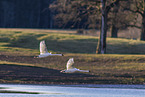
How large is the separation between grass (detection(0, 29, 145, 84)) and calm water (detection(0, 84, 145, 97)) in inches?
39.8

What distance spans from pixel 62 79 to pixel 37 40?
24200mm

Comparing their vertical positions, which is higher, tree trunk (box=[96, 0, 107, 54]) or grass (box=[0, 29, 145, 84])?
tree trunk (box=[96, 0, 107, 54])

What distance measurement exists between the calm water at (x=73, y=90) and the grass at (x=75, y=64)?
1011mm

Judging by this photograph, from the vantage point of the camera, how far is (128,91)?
1048 cm

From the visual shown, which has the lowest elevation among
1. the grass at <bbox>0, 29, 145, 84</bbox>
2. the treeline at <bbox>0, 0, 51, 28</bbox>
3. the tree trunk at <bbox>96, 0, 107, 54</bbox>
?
the grass at <bbox>0, 29, 145, 84</bbox>

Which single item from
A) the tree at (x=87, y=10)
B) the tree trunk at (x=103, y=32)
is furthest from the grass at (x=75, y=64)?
the tree at (x=87, y=10)

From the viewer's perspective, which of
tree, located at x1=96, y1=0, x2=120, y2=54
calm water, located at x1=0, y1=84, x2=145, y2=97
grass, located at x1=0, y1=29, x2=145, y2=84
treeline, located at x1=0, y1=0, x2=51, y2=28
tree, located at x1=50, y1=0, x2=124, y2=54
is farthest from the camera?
treeline, located at x1=0, y1=0, x2=51, y2=28

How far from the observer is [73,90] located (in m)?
10.4

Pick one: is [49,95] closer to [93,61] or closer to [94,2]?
[93,61]

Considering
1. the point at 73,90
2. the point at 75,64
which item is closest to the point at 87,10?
the point at 75,64

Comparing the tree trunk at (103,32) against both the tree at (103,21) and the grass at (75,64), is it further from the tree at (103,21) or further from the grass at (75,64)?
the grass at (75,64)

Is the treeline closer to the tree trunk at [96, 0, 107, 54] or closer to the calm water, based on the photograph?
the tree trunk at [96, 0, 107, 54]

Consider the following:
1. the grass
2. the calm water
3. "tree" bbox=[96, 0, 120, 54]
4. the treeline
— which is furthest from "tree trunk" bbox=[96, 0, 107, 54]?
the treeline

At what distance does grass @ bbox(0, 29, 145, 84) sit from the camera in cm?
1277
